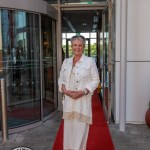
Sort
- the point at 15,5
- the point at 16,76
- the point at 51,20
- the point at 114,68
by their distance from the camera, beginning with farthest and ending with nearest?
the point at 51,20, the point at 114,68, the point at 16,76, the point at 15,5

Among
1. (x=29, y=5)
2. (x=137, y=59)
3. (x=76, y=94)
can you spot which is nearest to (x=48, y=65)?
(x=29, y=5)

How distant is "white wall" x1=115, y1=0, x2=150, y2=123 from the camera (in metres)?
4.80

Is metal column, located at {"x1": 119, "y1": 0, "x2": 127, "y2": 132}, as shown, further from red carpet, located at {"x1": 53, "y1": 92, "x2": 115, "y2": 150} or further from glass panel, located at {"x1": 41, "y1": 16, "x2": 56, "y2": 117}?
glass panel, located at {"x1": 41, "y1": 16, "x2": 56, "y2": 117}

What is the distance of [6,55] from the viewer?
14.7 ft

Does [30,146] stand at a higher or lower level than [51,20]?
lower

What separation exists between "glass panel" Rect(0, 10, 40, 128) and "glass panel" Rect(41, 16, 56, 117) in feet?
1.02

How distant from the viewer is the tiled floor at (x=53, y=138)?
12.7 feet

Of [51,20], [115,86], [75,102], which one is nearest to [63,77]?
[75,102]

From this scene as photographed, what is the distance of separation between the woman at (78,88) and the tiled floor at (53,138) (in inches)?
33.7

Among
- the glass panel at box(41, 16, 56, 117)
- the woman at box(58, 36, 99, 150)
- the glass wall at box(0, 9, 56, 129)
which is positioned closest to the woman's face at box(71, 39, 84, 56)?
the woman at box(58, 36, 99, 150)

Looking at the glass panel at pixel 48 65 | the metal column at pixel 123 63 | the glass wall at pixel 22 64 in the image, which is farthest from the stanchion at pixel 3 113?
the metal column at pixel 123 63

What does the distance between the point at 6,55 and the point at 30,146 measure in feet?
5.13

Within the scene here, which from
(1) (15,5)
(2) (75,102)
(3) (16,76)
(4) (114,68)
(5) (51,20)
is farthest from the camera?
(5) (51,20)

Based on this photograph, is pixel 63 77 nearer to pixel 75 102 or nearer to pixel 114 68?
pixel 75 102
